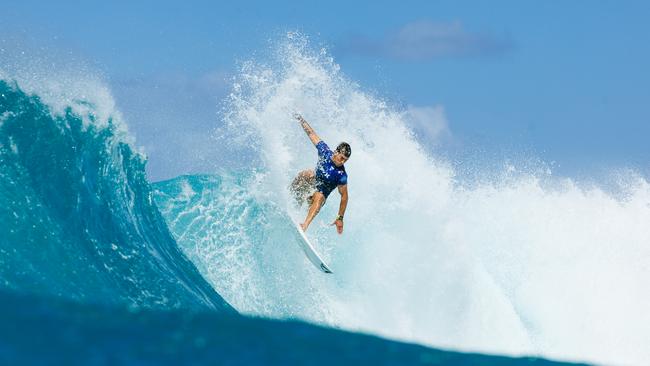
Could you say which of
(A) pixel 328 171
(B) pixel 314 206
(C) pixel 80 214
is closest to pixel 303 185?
(B) pixel 314 206

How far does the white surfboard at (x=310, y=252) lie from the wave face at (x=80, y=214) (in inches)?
50.1

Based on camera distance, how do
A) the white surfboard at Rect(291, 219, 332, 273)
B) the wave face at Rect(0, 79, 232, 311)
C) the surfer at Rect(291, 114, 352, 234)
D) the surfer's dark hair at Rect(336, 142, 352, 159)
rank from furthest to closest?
the white surfboard at Rect(291, 219, 332, 273) → the surfer at Rect(291, 114, 352, 234) → the surfer's dark hair at Rect(336, 142, 352, 159) → the wave face at Rect(0, 79, 232, 311)

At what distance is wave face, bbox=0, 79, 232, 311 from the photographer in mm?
8492

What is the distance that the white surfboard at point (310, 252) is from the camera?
435 inches

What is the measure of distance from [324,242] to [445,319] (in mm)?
2257

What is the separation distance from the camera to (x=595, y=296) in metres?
15.9

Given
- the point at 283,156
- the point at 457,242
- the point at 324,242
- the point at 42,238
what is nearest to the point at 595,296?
the point at 457,242

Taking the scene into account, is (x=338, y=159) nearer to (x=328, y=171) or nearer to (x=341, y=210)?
(x=328, y=171)

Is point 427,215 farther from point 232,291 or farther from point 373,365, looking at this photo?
point 373,365

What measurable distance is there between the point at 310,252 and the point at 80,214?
3.01 meters

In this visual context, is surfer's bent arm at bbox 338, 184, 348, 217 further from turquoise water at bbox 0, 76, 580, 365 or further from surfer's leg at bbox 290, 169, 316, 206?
turquoise water at bbox 0, 76, 580, 365

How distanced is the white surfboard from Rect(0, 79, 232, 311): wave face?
127cm

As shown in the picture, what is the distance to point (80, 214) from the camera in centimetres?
1002

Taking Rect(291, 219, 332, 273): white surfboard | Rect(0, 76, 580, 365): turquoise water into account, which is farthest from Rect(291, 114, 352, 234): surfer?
Rect(0, 76, 580, 365): turquoise water
